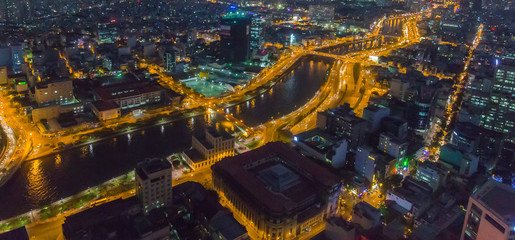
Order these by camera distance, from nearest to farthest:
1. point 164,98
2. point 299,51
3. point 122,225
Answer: point 122,225, point 164,98, point 299,51

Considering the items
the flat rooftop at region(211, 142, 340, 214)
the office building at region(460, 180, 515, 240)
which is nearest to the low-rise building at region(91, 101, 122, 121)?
the flat rooftop at region(211, 142, 340, 214)

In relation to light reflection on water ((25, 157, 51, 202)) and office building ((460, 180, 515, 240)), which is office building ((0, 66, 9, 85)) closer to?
light reflection on water ((25, 157, 51, 202))

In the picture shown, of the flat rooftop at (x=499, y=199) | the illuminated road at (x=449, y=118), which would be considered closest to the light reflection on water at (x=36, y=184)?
the flat rooftop at (x=499, y=199)

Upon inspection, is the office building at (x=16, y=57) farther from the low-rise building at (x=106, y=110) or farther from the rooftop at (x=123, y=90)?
the low-rise building at (x=106, y=110)

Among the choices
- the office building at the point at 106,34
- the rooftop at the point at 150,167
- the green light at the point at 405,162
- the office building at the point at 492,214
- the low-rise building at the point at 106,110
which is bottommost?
the green light at the point at 405,162

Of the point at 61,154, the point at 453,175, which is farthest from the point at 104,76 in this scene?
the point at 453,175

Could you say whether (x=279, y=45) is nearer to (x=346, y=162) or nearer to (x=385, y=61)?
(x=385, y=61)

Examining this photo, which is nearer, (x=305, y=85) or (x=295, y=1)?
(x=305, y=85)
